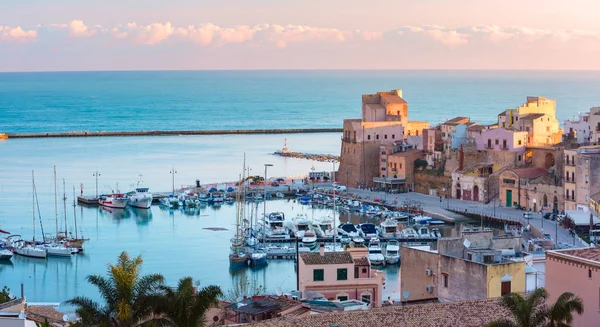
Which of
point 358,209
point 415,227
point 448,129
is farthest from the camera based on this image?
point 448,129

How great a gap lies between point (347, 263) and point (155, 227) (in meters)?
25.7

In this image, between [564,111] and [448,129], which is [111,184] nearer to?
[448,129]

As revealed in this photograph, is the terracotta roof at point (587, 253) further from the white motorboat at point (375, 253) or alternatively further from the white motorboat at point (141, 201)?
the white motorboat at point (141, 201)

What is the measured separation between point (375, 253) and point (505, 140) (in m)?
14.7

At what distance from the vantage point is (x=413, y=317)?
678 inches

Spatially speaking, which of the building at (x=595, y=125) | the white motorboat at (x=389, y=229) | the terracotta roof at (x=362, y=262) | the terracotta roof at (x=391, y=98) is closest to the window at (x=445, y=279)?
the terracotta roof at (x=362, y=262)

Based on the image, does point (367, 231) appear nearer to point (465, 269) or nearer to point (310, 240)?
point (310, 240)

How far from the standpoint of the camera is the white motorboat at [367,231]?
4362cm

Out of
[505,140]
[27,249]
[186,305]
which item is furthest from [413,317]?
[505,140]

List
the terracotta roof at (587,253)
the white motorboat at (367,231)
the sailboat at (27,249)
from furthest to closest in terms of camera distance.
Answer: the white motorboat at (367,231)
the sailboat at (27,249)
the terracotta roof at (587,253)

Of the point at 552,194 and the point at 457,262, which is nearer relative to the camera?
the point at 457,262

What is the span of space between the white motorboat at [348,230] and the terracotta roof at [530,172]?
8986 mm

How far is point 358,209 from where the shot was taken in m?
52.3

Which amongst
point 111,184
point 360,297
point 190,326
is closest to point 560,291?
point 190,326
